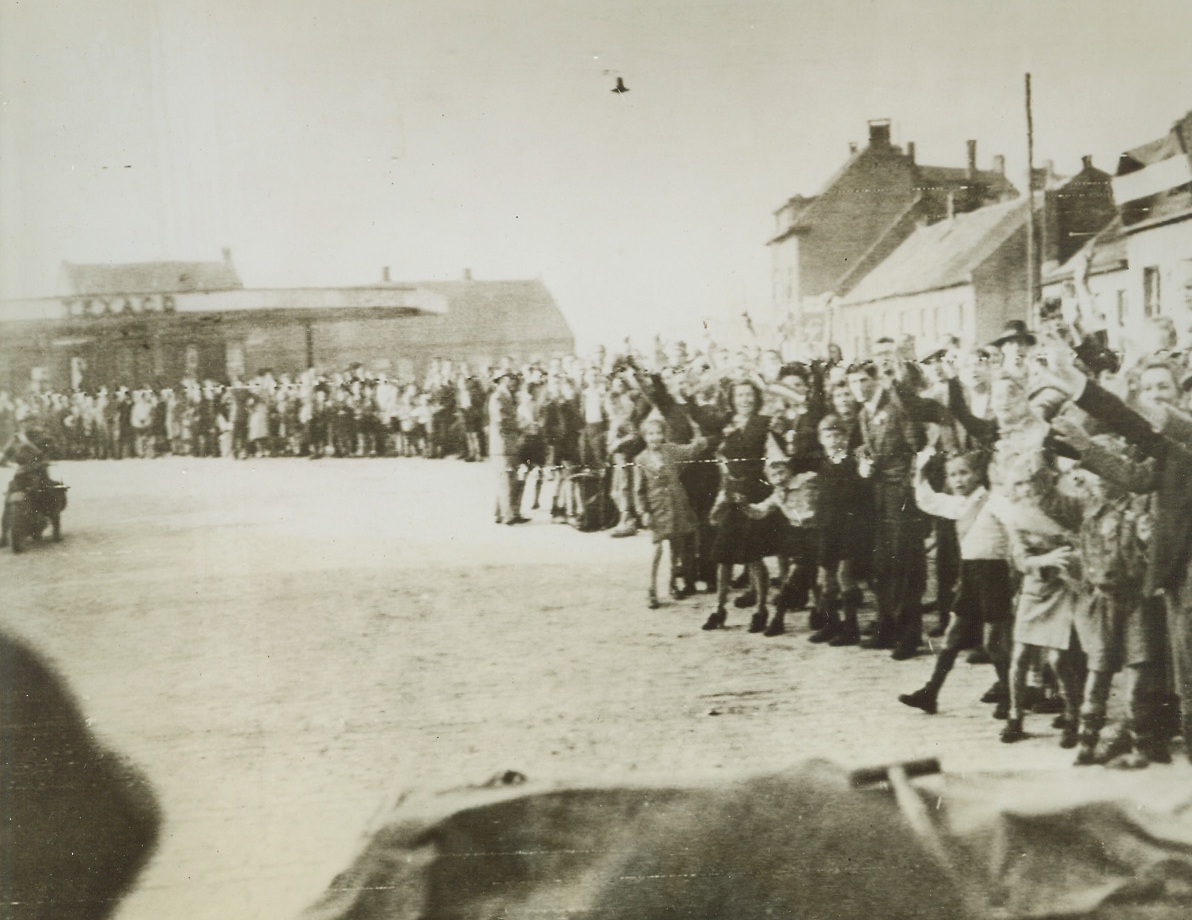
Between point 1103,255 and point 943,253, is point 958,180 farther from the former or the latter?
point 1103,255

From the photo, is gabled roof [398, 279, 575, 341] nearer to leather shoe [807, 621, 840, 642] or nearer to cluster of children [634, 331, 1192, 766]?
cluster of children [634, 331, 1192, 766]

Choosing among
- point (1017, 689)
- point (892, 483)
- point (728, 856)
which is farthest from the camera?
point (892, 483)

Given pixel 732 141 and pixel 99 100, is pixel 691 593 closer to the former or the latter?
pixel 732 141

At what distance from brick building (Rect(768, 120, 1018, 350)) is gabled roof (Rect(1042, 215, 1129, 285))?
287 millimetres

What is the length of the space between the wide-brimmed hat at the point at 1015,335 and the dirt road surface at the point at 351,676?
1055 millimetres

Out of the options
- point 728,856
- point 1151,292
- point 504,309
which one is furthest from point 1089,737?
point 504,309

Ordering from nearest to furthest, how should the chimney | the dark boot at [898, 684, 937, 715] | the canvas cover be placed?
1. the canvas cover
2. the dark boot at [898, 684, 937, 715]
3. the chimney

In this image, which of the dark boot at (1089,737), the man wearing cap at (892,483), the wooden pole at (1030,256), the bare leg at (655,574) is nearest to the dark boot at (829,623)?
the man wearing cap at (892,483)

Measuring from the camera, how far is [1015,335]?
2.90m

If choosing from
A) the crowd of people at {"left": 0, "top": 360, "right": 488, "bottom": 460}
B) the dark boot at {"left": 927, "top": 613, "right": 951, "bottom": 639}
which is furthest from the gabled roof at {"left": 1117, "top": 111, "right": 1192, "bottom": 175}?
the crowd of people at {"left": 0, "top": 360, "right": 488, "bottom": 460}

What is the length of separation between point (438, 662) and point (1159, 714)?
7.65ft

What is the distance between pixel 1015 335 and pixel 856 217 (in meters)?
0.64

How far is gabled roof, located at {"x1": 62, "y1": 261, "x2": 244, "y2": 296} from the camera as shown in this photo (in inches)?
109

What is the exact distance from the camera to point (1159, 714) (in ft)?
9.53
